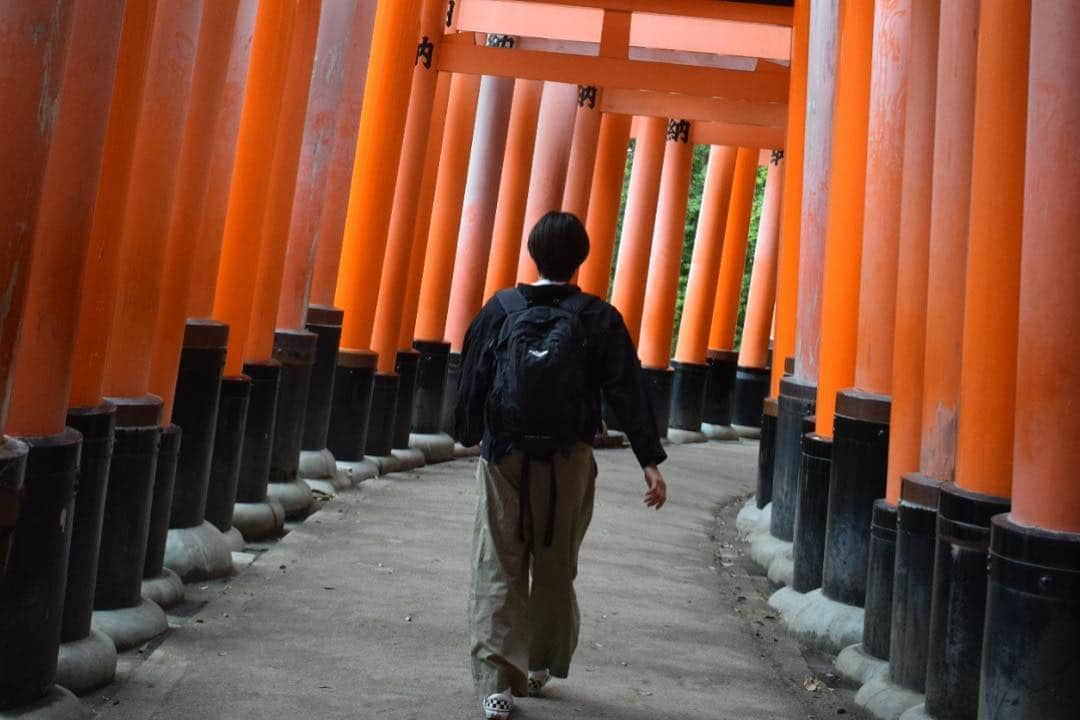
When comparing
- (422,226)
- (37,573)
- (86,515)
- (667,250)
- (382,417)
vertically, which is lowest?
(37,573)

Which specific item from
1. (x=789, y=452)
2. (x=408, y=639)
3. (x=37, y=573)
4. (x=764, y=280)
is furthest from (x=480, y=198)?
(x=37, y=573)

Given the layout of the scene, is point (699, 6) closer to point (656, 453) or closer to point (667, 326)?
point (667, 326)

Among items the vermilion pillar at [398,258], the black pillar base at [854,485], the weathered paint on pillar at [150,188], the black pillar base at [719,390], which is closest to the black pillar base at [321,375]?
the vermilion pillar at [398,258]

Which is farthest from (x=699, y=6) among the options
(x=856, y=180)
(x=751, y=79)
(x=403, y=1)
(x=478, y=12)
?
(x=856, y=180)

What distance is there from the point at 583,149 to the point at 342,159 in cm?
698

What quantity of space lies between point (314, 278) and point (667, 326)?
32.4ft

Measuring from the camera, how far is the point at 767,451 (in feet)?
40.6

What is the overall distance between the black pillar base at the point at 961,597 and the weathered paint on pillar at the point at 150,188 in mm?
3508

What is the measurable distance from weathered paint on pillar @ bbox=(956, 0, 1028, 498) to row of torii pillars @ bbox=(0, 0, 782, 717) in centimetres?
305

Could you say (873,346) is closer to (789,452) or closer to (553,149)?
(789,452)

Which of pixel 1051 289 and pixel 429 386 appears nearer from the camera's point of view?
pixel 1051 289

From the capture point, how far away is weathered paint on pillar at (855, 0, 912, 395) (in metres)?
7.70

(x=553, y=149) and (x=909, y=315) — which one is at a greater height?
(x=553, y=149)

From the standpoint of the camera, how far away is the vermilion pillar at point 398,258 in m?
14.1
